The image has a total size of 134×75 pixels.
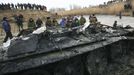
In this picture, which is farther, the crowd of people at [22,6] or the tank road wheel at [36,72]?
the crowd of people at [22,6]

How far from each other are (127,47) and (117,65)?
0.89 metres

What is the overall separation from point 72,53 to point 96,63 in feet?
3.90

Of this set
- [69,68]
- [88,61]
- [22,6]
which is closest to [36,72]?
[69,68]

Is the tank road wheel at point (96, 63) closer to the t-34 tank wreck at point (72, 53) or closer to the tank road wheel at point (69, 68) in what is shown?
the t-34 tank wreck at point (72, 53)

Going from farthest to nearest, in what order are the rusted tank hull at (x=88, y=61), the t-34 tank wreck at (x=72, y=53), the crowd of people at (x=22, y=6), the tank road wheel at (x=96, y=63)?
the crowd of people at (x=22, y=6)
the tank road wheel at (x=96, y=63)
the t-34 tank wreck at (x=72, y=53)
the rusted tank hull at (x=88, y=61)

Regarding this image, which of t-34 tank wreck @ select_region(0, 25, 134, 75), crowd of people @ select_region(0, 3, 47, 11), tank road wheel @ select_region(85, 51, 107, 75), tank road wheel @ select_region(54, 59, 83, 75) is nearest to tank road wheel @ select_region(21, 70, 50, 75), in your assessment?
t-34 tank wreck @ select_region(0, 25, 134, 75)

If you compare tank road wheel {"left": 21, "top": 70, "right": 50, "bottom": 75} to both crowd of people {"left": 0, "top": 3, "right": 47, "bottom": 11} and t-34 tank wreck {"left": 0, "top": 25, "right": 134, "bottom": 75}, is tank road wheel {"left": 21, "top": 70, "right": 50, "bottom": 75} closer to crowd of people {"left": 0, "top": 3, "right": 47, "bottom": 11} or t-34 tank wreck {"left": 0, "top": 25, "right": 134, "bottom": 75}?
t-34 tank wreck {"left": 0, "top": 25, "right": 134, "bottom": 75}

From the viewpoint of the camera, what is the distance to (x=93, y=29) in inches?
397

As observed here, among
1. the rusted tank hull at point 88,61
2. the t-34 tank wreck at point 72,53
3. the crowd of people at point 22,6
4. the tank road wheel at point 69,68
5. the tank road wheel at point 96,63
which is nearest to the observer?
the rusted tank hull at point 88,61

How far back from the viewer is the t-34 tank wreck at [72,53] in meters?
7.64

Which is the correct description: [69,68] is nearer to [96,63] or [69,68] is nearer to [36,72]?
[96,63]

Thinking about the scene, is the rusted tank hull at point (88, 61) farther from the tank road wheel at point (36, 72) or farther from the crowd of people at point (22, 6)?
the crowd of people at point (22, 6)

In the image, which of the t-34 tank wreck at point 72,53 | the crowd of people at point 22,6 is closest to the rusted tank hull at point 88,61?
the t-34 tank wreck at point 72,53

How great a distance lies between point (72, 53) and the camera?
26.9ft
